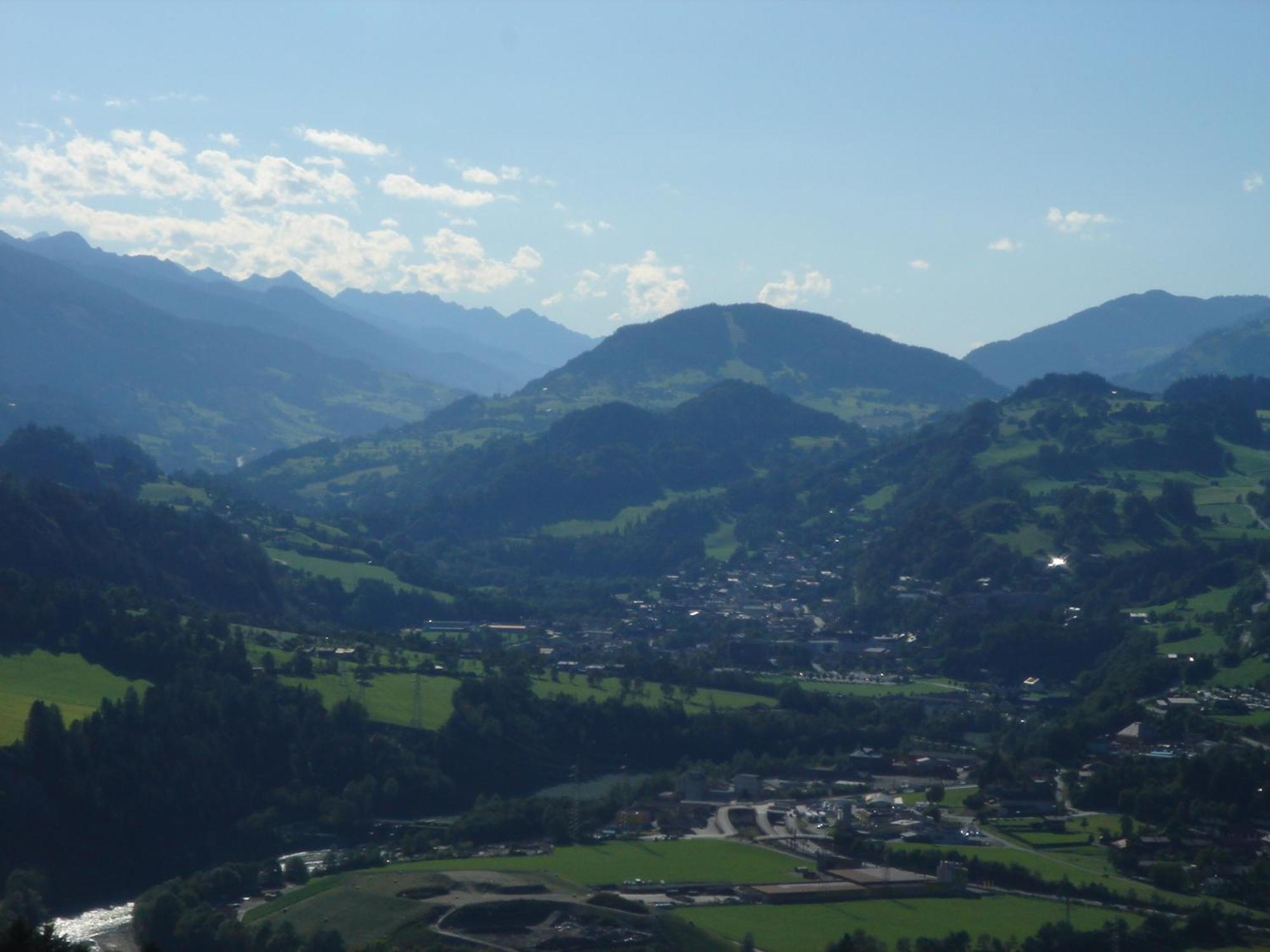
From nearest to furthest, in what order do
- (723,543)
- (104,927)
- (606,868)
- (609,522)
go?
(104,927) → (606,868) → (723,543) → (609,522)

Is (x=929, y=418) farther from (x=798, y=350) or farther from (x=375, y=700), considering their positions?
(x=375, y=700)

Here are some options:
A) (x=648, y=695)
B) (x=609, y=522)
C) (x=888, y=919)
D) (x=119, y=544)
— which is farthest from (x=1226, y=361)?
(x=888, y=919)

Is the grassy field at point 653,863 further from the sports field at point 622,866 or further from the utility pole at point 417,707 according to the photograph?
the utility pole at point 417,707

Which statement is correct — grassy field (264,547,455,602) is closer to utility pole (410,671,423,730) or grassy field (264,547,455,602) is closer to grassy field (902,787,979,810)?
utility pole (410,671,423,730)

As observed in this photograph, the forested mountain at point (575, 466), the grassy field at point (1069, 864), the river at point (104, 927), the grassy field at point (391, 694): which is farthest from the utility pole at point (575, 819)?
the forested mountain at point (575, 466)

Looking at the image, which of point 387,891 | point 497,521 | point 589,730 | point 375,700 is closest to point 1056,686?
point 589,730

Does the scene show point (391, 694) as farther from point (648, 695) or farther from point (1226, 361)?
point (1226, 361)

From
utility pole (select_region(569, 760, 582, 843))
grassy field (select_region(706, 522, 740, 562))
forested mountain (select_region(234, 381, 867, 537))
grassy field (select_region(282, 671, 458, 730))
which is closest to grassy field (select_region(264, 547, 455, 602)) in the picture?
grassy field (select_region(706, 522, 740, 562))

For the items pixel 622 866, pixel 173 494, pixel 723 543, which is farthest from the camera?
pixel 723 543
